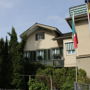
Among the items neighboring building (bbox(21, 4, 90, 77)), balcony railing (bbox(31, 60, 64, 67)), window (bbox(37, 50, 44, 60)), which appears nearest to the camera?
neighboring building (bbox(21, 4, 90, 77))

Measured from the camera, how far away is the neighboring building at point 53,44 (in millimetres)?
34906

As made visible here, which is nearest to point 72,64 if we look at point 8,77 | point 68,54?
point 68,54

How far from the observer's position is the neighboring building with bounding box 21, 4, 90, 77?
3491cm

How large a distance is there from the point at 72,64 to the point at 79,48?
5.70 metres

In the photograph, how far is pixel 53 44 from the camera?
145ft

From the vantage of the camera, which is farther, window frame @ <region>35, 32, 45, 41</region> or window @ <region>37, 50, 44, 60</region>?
window frame @ <region>35, 32, 45, 41</region>

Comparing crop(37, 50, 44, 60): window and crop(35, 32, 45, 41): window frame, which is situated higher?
crop(35, 32, 45, 41): window frame

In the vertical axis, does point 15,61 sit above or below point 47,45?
below

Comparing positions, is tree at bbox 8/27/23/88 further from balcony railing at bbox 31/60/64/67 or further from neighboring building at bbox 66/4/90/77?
neighboring building at bbox 66/4/90/77

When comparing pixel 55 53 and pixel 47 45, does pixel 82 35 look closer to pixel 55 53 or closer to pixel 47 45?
pixel 55 53

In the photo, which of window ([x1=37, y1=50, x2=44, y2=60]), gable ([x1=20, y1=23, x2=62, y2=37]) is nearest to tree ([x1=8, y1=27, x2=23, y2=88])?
gable ([x1=20, y1=23, x2=62, y2=37])

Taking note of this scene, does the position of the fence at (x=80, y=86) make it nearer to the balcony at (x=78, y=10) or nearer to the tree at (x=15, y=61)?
the balcony at (x=78, y=10)

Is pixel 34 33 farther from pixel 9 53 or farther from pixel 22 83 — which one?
pixel 22 83

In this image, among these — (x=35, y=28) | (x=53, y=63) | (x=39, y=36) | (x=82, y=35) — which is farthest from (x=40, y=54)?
(x=82, y=35)
